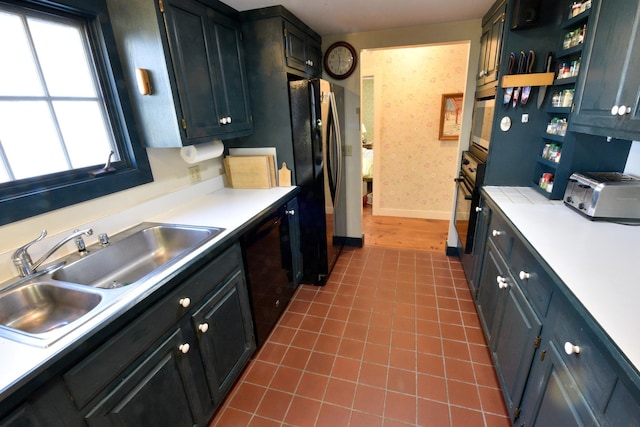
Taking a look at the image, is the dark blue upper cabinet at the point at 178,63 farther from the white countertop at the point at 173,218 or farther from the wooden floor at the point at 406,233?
the wooden floor at the point at 406,233

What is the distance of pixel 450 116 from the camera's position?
3.63m

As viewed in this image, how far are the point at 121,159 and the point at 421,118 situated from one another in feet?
10.8

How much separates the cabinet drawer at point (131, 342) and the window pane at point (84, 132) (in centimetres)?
87

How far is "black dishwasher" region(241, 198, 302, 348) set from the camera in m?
1.75

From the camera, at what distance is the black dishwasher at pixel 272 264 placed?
68.8 inches

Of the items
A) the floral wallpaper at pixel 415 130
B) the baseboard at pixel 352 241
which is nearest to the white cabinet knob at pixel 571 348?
the baseboard at pixel 352 241

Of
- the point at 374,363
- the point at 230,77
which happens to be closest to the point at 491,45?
the point at 230,77

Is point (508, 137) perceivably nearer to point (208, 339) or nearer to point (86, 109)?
point (208, 339)

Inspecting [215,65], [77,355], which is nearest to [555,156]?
[215,65]

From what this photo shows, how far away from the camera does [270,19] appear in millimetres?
1986

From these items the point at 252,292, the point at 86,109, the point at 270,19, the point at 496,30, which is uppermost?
the point at 270,19

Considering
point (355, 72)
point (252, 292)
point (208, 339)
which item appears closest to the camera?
point (208, 339)

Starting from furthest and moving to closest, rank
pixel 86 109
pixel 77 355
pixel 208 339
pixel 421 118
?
pixel 421 118, pixel 86 109, pixel 208 339, pixel 77 355

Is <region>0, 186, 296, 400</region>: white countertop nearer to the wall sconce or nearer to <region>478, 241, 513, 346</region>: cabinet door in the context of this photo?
the wall sconce
